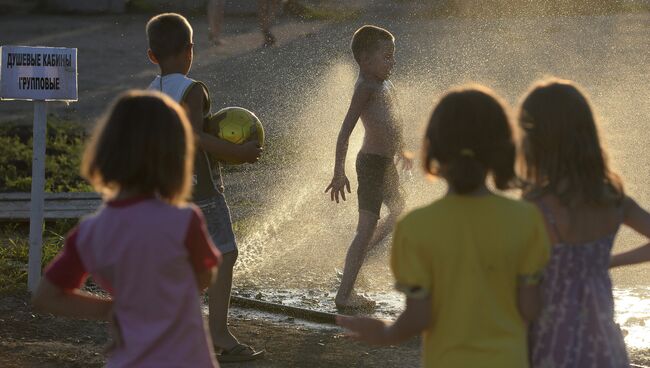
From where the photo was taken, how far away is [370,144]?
266 inches

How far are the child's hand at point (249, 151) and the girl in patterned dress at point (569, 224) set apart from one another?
2077 mm

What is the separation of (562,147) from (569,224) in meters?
0.21

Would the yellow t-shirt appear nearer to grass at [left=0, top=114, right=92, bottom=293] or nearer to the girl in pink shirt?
the girl in pink shirt

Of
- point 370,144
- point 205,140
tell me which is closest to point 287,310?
point 370,144

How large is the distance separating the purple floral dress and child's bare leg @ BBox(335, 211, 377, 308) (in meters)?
3.11

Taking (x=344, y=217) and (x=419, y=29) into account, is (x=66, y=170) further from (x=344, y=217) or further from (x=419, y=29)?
(x=419, y=29)

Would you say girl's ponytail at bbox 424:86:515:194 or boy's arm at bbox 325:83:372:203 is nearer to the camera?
girl's ponytail at bbox 424:86:515:194

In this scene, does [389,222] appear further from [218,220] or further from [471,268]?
[471,268]

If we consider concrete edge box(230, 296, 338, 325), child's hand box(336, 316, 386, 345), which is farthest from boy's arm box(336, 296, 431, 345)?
concrete edge box(230, 296, 338, 325)

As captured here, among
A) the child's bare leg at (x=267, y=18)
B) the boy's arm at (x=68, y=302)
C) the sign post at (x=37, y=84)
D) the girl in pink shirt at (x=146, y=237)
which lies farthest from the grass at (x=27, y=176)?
the child's bare leg at (x=267, y=18)

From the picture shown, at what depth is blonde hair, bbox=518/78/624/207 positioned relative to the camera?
3619 millimetres

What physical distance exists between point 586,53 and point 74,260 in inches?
522

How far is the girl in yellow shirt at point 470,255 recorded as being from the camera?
3.26m

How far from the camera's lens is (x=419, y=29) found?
18.2 meters
